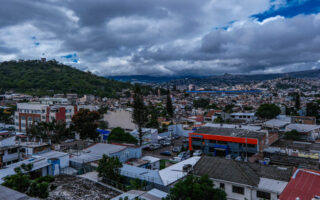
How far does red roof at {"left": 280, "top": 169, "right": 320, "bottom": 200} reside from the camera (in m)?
10.5

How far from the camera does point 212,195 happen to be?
8.50 m

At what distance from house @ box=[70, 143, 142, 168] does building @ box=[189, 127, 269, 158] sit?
354 inches

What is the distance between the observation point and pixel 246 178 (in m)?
12.7

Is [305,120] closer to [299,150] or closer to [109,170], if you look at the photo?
[299,150]

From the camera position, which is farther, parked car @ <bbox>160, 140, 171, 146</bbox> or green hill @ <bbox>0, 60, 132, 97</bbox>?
green hill @ <bbox>0, 60, 132, 97</bbox>

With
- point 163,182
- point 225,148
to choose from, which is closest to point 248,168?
point 163,182

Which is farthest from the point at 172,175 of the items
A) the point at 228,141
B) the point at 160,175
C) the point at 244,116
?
the point at 244,116

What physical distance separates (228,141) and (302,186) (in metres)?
13.7

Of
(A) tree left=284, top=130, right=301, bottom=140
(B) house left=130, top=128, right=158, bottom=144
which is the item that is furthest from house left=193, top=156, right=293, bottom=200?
(A) tree left=284, top=130, right=301, bottom=140

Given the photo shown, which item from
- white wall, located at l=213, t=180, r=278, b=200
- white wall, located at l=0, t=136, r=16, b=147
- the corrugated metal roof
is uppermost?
white wall, located at l=0, t=136, r=16, b=147

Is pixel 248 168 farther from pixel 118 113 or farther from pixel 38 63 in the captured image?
pixel 38 63

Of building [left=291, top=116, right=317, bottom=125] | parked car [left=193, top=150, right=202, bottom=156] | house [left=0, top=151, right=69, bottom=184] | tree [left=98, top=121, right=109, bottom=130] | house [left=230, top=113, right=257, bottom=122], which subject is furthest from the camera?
house [left=230, top=113, right=257, bottom=122]

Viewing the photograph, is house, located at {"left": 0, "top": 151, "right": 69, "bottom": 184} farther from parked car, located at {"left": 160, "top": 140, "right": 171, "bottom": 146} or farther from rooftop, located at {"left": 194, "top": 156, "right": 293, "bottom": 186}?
parked car, located at {"left": 160, "top": 140, "right": 171, "bottom": 146}

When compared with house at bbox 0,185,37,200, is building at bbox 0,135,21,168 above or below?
below
